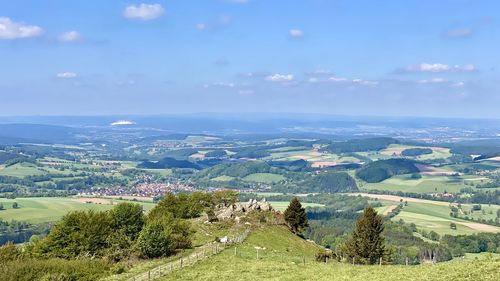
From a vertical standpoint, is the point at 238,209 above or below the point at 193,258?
below

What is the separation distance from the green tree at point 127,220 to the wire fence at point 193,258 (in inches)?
476

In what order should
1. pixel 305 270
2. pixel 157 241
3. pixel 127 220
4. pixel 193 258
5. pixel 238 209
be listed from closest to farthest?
1. pixel 305 270
2. pixel 193 258
3. pixel 157 241
4. pixel 127 220
5. pixel 238 209

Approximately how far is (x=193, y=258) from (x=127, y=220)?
20.3 meters

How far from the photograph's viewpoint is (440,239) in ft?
520

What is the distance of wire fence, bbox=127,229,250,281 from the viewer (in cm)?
4201

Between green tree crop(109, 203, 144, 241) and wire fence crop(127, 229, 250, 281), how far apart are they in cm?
1209

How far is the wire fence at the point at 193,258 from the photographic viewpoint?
42.0 meters

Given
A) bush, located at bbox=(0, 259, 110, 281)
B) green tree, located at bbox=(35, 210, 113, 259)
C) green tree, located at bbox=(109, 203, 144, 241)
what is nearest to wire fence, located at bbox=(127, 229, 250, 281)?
bush, located at bbox=(0, 259, 110, 281)

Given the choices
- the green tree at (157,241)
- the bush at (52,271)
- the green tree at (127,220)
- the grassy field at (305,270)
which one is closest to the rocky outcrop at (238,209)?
the green tree at (127,220)

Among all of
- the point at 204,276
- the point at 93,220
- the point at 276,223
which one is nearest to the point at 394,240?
the point at 276,223

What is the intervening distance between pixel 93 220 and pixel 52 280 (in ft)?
73.6

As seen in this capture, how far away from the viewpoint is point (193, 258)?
49.2 m

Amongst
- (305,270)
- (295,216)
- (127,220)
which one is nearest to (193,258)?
(305,270)

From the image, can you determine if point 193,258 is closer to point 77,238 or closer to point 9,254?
point 77,238
